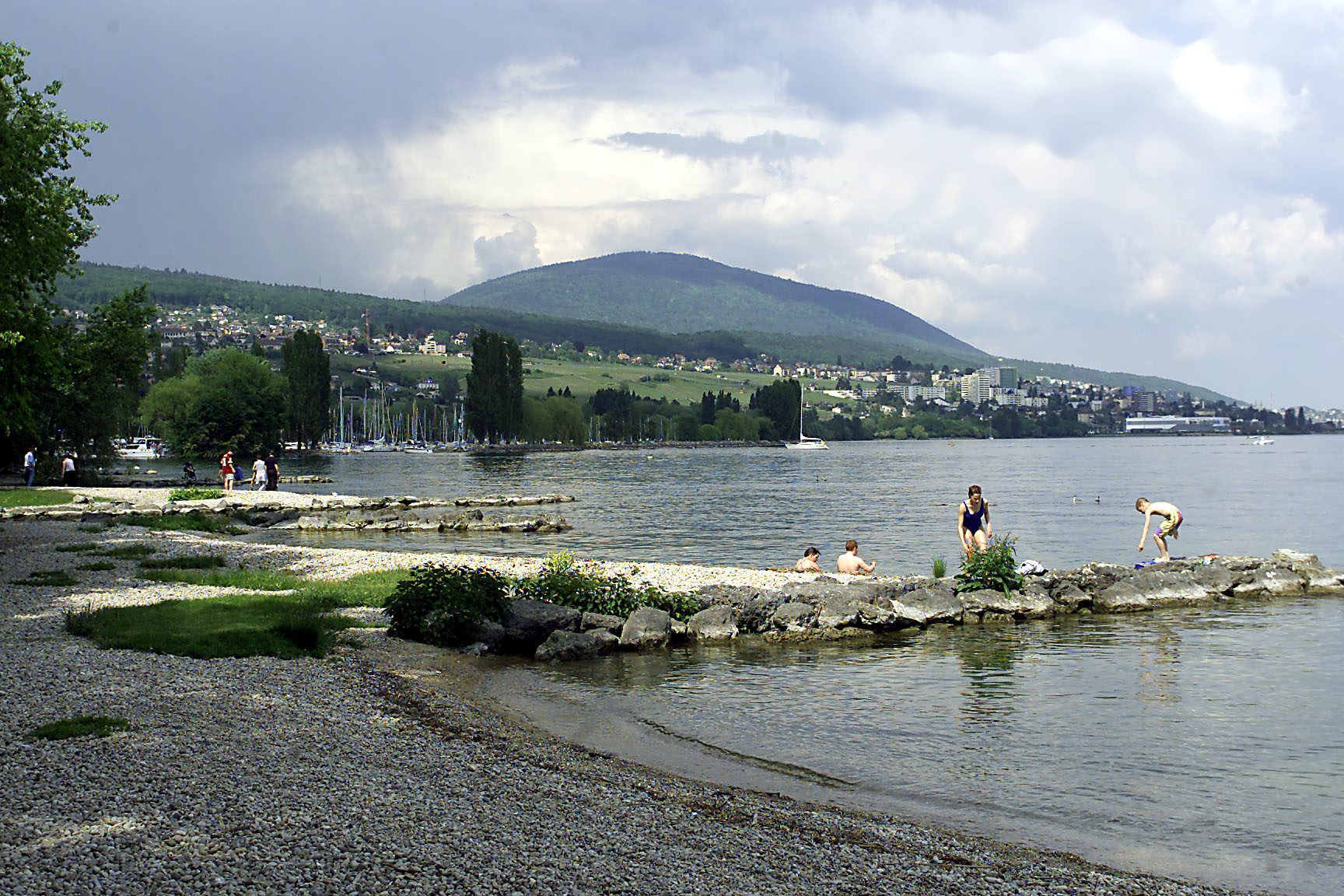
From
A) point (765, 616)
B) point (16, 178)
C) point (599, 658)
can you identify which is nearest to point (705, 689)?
point (599, 658)

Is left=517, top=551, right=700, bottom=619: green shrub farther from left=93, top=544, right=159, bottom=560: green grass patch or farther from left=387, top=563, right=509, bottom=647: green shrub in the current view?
left=93, top=544, right=159, bottom=560: green grass patch

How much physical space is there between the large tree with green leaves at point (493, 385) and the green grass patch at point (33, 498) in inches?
5095

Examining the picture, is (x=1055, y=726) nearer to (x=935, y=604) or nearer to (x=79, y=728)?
(x=935, y=604)

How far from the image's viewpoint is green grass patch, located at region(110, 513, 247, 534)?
39.3 metres

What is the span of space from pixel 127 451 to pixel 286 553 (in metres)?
128

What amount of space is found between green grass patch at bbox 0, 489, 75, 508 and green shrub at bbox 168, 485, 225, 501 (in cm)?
464

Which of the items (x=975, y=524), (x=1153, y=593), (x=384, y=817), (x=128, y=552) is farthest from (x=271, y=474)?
(x=384, y=817)

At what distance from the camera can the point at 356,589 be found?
2250 centimetres

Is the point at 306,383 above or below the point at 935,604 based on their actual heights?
above

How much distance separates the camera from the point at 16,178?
24.1m

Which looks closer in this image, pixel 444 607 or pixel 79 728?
pixel 79 728

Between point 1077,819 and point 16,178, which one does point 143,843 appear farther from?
point 16,178

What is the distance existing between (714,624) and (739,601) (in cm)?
116

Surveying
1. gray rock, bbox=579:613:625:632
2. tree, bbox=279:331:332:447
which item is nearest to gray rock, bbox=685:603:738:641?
gray rock, bbox=579:613:625:632
